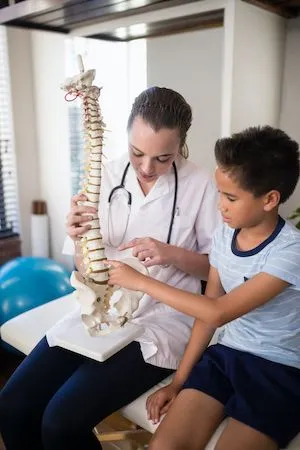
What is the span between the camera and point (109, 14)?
1.82 m

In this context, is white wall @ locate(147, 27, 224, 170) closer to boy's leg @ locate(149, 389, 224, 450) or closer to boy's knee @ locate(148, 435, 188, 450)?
boy's leg @ locate(149, 389, 224, 450)

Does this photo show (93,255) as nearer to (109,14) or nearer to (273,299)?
(273,299)

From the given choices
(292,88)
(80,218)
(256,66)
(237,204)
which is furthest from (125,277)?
(292,88)

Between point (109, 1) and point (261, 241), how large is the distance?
3.73 ft

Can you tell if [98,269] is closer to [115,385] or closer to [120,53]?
[115,385]

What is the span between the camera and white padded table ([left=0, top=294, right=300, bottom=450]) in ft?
3.67

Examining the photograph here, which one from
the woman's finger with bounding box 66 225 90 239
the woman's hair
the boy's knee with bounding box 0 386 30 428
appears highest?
the woman's hair

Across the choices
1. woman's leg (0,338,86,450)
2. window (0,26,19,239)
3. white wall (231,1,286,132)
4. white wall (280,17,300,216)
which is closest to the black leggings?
woman's leg (0,338,86,450)

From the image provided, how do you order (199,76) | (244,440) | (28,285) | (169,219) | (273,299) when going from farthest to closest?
(28,285), (199,76), (169,219), (273,299), (244,440)

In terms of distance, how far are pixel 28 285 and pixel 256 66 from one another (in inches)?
60.7

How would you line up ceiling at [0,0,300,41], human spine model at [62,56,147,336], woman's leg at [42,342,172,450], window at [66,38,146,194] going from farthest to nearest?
window at [66,38,146,194] < ceiling at [0,0,300,41] < human spine model at [62,56,147,336] < woman's leg at [42,342,172,450]

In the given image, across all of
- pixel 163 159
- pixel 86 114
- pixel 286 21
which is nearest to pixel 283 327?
pixel 163 159

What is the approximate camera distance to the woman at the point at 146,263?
42.8 inches

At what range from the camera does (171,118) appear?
3.92ft
